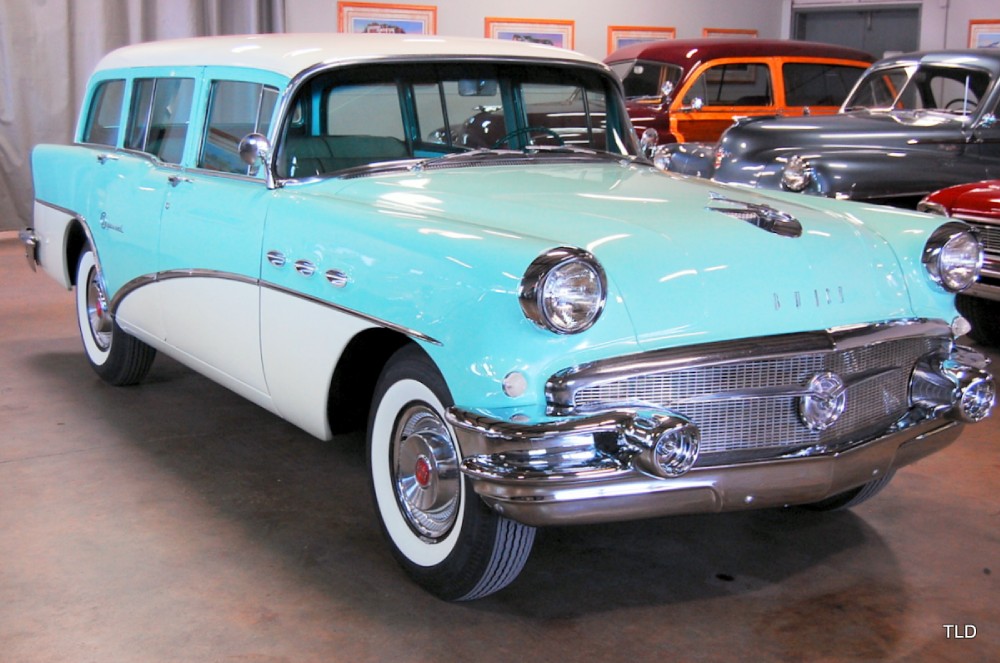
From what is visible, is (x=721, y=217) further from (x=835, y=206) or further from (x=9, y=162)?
(x=9, y=162)

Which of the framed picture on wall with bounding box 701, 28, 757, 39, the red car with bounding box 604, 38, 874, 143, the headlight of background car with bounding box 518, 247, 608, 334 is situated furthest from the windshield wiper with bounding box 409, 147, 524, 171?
the framed picture on wall with bounding box 701, 28, 757, 39

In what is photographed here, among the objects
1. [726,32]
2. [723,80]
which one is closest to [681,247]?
[723,80]

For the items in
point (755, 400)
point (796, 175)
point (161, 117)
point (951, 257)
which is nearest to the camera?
point (755, 400)

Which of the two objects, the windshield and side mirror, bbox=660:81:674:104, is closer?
the windshield

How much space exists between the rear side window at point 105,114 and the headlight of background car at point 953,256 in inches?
138

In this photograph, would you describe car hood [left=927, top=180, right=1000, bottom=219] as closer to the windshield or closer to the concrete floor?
the concrete floor

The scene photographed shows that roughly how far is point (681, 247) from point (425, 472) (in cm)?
91

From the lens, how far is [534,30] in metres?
12.2

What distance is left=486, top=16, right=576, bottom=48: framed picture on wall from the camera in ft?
39.3

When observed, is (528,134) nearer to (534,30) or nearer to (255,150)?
(255,150)

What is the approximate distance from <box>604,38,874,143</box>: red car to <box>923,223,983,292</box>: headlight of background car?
604 centimetres

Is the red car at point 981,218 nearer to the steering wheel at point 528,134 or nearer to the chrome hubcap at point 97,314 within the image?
the steering wheel at point 528,134

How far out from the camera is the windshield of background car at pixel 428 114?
145 inches

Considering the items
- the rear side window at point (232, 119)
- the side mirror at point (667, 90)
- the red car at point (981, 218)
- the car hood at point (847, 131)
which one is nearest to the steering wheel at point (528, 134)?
the rear side window at point (232, 119)
